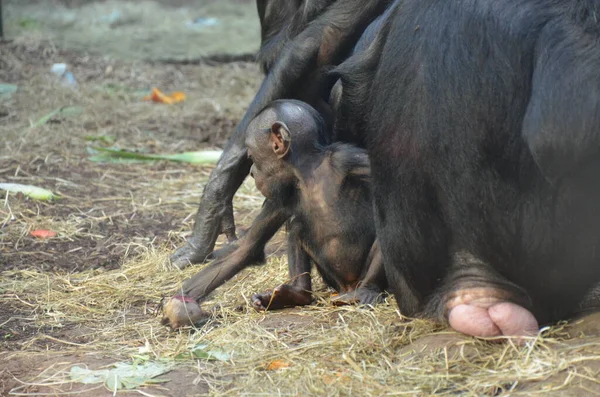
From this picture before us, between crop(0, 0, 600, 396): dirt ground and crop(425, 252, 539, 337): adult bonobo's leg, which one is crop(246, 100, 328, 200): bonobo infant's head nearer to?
crop(0, 0, 600, 396): dirt ground

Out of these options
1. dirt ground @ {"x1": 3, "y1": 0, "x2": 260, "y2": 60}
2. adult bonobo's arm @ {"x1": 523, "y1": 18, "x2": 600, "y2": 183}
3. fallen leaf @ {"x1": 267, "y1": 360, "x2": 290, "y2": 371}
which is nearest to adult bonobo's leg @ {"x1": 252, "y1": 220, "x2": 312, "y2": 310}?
fallen leaf @ {"x1": 267, "y1": 360, "x2": 290, "y2": 371}

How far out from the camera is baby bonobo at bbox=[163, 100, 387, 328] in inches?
151

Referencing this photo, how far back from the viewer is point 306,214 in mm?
3908

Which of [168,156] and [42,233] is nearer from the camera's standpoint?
[42,233]

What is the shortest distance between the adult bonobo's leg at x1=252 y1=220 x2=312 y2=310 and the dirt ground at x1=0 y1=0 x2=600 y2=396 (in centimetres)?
6

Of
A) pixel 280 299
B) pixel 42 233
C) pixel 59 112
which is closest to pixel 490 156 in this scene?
pixel 280 299

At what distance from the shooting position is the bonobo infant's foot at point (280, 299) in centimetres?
382

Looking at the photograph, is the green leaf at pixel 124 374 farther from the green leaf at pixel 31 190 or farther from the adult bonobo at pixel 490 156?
the green leaf at pixel 31 190

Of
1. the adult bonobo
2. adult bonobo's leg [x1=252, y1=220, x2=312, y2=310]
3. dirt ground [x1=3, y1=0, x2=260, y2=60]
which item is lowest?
dirt ground [x1=3, y1=0, x2=260, y2=60]

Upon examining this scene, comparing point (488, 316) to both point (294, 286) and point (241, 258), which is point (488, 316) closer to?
point (294, 286)

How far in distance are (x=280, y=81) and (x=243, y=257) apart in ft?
3.05

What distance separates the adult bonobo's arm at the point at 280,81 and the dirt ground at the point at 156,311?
25 centimetres

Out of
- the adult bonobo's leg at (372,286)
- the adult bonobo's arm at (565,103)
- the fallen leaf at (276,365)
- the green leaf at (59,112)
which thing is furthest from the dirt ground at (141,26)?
the adult bonobo's arm at (565,103)

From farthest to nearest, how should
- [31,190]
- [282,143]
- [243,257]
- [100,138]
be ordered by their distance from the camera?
[100,138] < [31,190] < [243,257] < [282,143]
